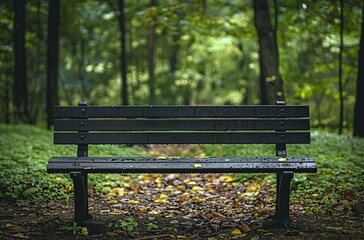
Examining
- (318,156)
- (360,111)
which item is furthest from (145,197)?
(360,111)

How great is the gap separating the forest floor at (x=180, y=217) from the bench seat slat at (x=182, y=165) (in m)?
0.59

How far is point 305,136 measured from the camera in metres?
4.35

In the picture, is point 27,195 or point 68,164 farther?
point 27,195

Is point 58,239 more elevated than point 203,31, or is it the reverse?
point 203,31

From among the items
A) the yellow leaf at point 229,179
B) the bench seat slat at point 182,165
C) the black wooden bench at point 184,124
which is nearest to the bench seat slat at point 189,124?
the black wooden bench at point 184,124

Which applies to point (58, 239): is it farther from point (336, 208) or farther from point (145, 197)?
point (336, 208)

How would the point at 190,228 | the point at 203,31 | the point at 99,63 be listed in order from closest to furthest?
the point at 190,228 < the point at 203,31 < the point at 99,63

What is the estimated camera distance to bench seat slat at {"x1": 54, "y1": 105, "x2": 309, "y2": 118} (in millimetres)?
4297

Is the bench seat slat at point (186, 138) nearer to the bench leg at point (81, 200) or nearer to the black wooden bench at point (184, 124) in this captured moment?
the black wooden bench at point (184, 124)

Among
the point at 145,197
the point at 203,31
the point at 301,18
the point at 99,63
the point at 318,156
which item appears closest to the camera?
the point at 145,197

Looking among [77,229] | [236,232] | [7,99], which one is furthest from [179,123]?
[7,99]

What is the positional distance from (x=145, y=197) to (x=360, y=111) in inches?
210

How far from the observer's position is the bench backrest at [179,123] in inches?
170

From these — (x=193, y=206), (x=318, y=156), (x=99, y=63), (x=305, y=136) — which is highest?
(x=99, y=63)
